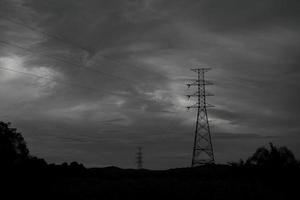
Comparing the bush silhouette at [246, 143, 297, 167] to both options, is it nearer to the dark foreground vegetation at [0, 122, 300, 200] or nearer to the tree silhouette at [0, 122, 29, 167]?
the dark foreground vegetation at [0, 122, 300, 200]

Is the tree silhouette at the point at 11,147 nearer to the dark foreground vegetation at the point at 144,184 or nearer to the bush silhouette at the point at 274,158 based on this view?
the dark foreground vegetation at the point at 144,184

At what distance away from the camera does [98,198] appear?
50094 mm

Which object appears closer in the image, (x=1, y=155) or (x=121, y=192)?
(x=121, y=192)

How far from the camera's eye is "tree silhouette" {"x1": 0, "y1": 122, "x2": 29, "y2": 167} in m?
60.9

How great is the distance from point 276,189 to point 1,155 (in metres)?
38.7

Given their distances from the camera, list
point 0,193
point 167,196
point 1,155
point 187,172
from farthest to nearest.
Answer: point 187,172
point 1,155
point 167,196
point 0,193

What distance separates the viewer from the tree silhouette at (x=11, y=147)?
6094 cm

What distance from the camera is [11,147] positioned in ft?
211

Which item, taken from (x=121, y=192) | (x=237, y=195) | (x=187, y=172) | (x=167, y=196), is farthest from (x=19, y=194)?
(x=187, y=172)

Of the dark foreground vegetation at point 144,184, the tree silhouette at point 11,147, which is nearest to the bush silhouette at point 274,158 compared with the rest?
the dark foreground vegetation at point 144,184

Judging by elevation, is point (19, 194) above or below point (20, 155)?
below

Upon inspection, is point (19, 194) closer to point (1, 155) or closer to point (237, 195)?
point (1, 155)

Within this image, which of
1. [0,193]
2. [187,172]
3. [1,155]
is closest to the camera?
[0,193]

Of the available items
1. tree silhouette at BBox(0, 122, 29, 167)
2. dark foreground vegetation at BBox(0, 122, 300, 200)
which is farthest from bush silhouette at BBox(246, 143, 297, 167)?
tree silhouette at BBox(0, 122, 29, 167)
